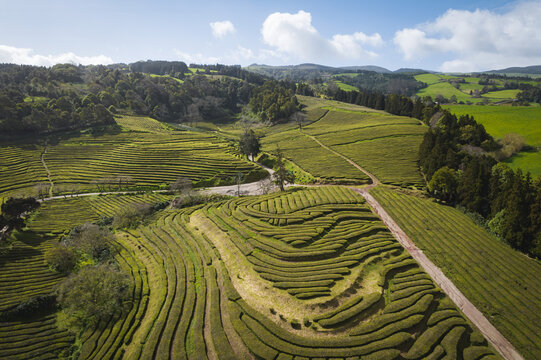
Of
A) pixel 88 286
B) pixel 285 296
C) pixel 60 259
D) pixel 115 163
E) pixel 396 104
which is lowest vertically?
pixel 60 259

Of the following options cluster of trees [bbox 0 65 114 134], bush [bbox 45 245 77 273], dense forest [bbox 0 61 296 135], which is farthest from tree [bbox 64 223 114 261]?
dense forest [bbox 0 61 296 135]

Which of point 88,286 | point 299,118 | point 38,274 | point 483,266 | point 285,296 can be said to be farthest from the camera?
point 299,118

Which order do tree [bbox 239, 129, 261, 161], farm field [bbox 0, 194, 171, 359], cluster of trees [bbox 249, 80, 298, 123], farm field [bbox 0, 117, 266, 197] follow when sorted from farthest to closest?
cluster of trees [bbox 249, 80, 298, 123] → tree [bbox 239, 129, 261, 161] → farm field [bbox 0, 117, 266, 197] → farm field [bbox 0, 194, 171, 359]

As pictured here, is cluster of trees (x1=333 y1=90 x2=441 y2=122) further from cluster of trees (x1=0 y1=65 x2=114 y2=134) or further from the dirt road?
cluster of trees (x1=0 y1=65 x2=114 y2=134)

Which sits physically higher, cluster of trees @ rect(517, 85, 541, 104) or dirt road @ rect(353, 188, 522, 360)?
cluster of trees @ rect(517, 85, 541, 104)

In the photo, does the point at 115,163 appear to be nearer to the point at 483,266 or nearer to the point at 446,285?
the point at 446,285

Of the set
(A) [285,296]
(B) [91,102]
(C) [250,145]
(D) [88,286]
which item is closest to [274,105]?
(C) [250,145]

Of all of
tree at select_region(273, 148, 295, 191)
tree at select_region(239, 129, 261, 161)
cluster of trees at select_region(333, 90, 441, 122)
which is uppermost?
cluster of trees at select_region(333, 90, 441, 122)
